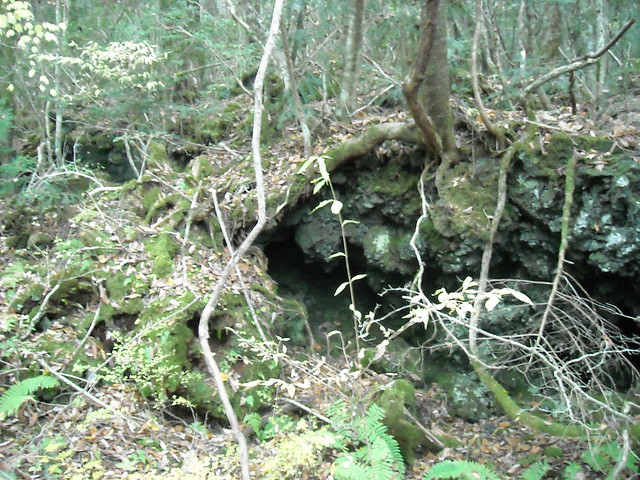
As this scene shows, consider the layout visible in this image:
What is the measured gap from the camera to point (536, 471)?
4.36m

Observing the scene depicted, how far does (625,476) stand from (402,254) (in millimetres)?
3845

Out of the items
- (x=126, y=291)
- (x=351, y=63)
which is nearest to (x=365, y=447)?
(x=126, y=291)

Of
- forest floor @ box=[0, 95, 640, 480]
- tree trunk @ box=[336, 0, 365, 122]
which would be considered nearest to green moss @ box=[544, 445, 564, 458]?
forest floor @ box=[0, 95, 640, 480]

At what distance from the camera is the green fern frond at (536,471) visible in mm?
4330

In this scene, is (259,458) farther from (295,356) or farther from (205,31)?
(205,31)

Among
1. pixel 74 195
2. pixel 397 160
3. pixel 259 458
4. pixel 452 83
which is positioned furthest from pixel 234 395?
pixel 452 83

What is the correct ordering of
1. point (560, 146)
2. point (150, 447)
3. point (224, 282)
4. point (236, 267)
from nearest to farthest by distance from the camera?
1. point (224, 282)
2. point (150, 447)
3. point (560, 146)
4. point (236, 267)

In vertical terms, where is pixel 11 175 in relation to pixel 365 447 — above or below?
above

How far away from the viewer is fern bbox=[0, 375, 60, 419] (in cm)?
399

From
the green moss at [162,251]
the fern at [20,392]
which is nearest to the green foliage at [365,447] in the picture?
the fern at [20,392]

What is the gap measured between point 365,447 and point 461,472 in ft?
2.95

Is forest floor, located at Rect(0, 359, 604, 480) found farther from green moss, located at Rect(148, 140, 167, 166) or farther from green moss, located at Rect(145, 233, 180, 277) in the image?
green moss, located at Rect(148, 140, 167, 166)

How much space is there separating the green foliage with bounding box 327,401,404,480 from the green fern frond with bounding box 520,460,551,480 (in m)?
1.17

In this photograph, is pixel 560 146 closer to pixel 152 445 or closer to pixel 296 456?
pixel 296 456
